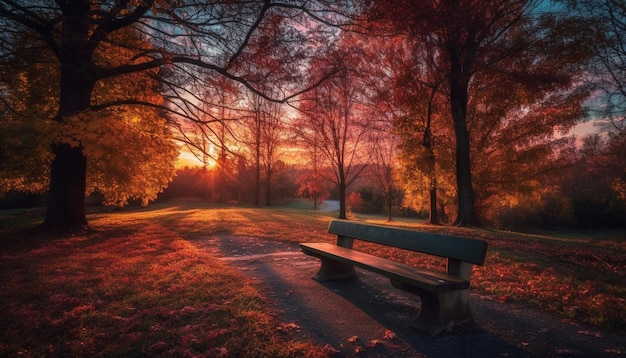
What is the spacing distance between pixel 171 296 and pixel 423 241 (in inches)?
133

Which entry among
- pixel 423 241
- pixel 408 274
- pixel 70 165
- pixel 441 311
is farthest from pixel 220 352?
pixel 70 165

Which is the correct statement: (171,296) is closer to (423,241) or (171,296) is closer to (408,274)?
(408,274)

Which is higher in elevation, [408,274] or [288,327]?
[408,274]

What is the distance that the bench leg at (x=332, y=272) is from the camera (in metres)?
5.43

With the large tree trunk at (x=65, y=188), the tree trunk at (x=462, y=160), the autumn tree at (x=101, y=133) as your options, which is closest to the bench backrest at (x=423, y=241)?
the autumn tree at (x=101, y=133)

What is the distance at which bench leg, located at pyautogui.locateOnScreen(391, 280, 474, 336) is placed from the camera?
348 centimetres

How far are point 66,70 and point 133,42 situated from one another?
2553 millimetres

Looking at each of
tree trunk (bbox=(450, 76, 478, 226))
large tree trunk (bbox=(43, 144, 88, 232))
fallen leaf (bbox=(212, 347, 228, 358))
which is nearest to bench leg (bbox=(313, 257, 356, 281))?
fallen leaf (bbox=(212, 347, 228, 358))

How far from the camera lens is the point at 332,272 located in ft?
17.9

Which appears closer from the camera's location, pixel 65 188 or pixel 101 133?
pixel 101 133

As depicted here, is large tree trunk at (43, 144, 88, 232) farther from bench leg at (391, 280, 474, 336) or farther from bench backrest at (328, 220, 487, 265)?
bench leg at (391, 280, 474, 336)

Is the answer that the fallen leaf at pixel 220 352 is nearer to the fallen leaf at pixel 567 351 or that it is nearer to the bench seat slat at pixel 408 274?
the bench seat slat at pixel 408 274

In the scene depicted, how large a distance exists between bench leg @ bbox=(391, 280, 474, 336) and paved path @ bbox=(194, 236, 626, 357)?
0.32 ft

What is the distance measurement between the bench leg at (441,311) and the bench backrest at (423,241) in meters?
0.43
